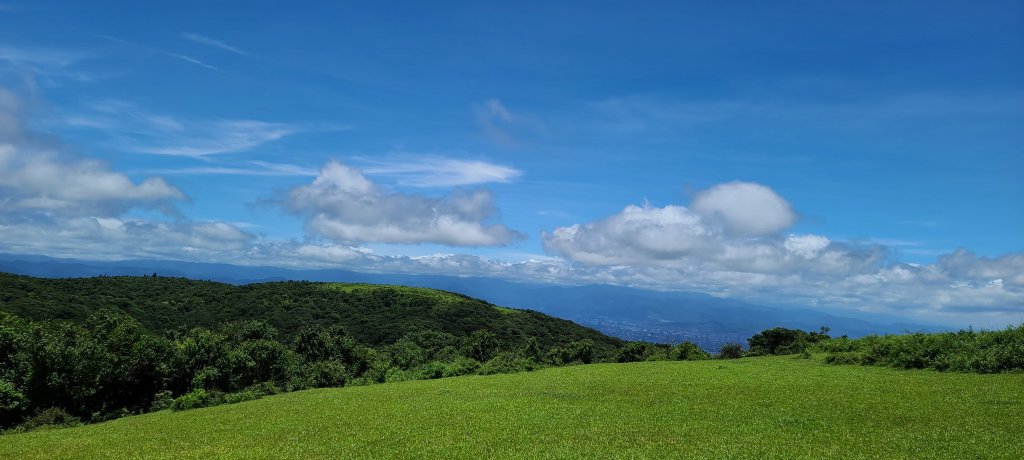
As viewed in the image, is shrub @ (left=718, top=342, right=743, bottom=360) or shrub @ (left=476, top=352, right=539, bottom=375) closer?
shrub @ (left=476, top=352, right=539, bottom=375)

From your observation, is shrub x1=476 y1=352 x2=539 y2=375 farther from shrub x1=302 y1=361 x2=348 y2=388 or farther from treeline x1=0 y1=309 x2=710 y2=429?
shrub x1=302 y1=361 x2=348 y2=388

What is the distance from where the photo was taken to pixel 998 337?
3216 cm

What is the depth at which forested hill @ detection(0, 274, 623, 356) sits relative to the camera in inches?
4259

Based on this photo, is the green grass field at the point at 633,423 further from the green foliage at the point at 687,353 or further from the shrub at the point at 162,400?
the green foliage at the point at 687,353

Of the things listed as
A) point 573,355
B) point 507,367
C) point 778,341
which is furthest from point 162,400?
point 778,341

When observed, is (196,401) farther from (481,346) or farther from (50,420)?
(481,346)

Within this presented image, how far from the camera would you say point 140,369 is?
1879 inches

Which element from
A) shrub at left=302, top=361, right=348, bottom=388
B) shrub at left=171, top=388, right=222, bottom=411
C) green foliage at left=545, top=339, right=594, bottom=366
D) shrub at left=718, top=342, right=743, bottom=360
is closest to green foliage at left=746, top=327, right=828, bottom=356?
shrub at left=718, top=342, right=743, bottom=360

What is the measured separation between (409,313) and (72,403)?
307ft

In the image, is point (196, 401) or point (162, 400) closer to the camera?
point (196, 401)

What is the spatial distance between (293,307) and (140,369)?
297ft

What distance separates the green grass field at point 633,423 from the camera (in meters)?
17.0

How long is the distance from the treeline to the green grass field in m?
13.8

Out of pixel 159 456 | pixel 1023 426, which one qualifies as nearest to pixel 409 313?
pixel 159 456
